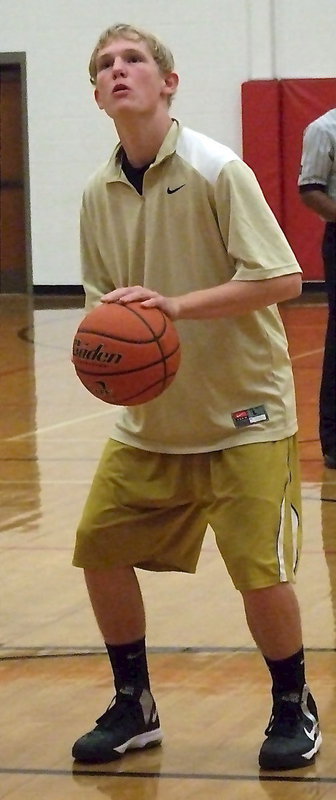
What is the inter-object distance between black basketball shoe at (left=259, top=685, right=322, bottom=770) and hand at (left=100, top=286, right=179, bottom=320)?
95 centimetres

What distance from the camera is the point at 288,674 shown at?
3154 millimetres

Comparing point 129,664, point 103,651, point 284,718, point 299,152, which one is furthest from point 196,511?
point 299,152

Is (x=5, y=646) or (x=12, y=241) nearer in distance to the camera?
(x=5, y=646)

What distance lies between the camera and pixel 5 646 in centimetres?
406

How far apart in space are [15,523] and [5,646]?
156cm

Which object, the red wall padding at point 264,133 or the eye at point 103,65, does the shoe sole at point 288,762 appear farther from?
the red wall padding at point 264,133

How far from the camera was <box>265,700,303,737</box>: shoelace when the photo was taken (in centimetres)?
316

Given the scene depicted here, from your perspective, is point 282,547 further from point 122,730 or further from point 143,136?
point 143,136

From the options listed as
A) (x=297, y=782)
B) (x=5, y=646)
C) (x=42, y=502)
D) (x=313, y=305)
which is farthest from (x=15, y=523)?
(x=313, y=305)

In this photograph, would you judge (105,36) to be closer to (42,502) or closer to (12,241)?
(42,502)

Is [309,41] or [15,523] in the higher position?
[309,41]

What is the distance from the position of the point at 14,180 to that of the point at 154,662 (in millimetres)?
11547

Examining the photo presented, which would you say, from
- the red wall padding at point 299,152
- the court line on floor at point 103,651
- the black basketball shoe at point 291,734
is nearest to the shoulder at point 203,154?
the black basketball shoe at point 291,734

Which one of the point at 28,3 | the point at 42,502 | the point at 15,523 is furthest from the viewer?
the point at 28,3
